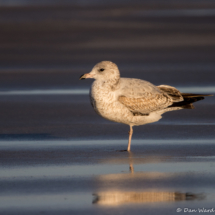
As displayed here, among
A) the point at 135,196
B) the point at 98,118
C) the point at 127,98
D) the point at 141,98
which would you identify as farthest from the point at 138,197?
the point at 98,118

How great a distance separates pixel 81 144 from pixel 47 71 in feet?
24.1

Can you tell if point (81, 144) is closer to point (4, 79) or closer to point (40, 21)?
point (4, 79)

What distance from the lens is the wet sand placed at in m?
6.07

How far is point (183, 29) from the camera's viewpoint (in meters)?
19.3

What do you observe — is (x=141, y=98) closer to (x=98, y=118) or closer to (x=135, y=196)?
(x=98, y=118)

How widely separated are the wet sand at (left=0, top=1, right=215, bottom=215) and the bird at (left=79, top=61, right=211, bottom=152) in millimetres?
381

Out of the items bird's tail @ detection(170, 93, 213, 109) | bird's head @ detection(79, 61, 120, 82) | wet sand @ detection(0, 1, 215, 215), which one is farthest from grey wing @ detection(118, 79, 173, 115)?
wet sand @ detection(0, 1, 215, 215)

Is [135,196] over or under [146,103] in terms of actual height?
under

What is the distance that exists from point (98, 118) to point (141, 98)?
1.99 meters

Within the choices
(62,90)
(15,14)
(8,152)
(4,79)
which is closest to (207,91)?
(62,90)

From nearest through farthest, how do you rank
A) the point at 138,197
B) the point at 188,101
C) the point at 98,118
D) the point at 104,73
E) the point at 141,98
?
1. the point at 138,197
2. the point at 104,73
3. the point at 141,98
4. the point at 188,101
5. the point at 98,118

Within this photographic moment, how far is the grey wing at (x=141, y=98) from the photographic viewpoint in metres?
8.87

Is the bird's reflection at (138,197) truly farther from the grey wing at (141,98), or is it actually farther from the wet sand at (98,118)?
the grey wing at (141,98)

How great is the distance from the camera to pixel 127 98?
348 inches
